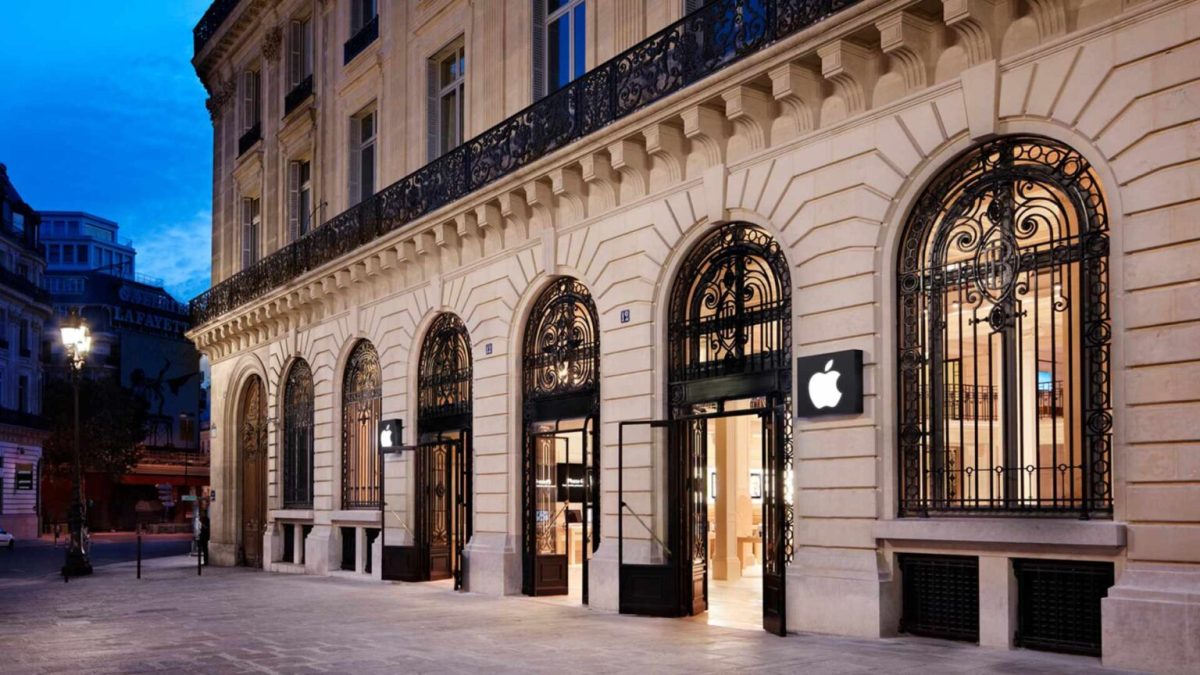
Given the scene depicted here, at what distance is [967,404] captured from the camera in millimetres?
10445

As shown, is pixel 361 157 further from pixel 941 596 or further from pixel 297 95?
pixel 941 596

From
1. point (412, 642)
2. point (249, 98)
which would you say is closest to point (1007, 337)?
point (412, 642)

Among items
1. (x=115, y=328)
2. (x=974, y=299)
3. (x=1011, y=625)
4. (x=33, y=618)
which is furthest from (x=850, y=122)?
(x=115, y=328)

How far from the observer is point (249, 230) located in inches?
1161

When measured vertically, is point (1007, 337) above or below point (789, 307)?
below

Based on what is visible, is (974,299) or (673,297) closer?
(974,299)

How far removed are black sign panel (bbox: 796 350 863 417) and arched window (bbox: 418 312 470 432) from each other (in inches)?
299

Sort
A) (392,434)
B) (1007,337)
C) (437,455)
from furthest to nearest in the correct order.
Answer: (392,434), (437,455), (1007,337)

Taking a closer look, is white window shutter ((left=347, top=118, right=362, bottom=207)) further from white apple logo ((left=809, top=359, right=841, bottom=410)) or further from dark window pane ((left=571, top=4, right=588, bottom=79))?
white apple logo ((left=809, top=359, right=841, bottom=410))

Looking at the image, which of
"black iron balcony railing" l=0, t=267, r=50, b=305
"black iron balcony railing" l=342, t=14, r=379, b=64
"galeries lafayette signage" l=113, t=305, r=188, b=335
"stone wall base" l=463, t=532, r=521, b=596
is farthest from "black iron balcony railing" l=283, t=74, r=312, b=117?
"galeries lafayette signage" l=113, t=305, r=188, b=335

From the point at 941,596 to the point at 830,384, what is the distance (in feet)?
7.06

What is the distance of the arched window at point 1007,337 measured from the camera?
31.0 feet

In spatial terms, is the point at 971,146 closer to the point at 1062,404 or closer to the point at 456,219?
the point at 1062,404

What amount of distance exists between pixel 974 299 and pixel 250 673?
263 inches
